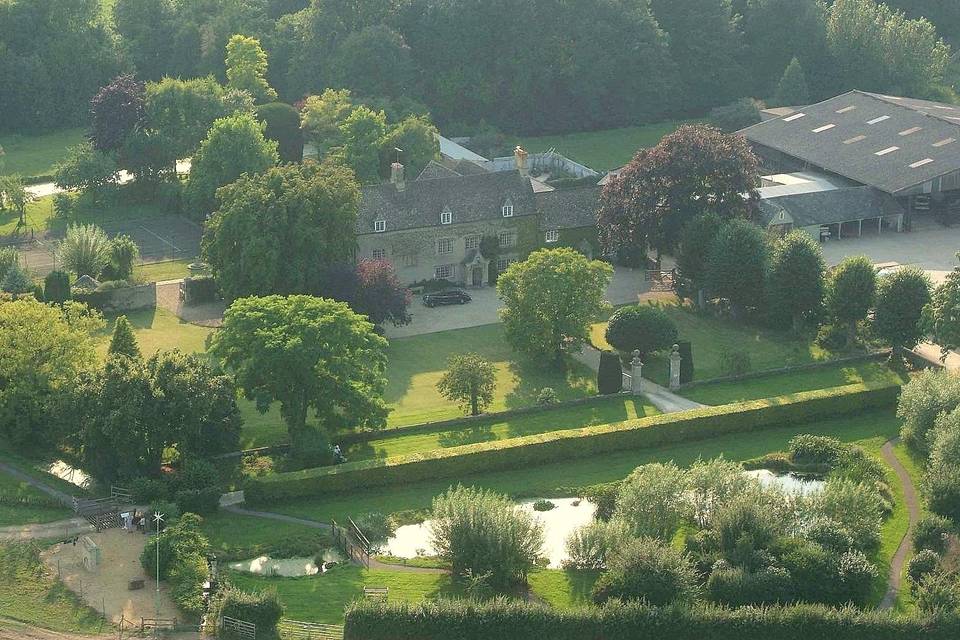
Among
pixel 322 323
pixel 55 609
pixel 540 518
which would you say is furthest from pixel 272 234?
pixel 55 609

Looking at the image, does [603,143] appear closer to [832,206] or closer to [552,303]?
[832,206]

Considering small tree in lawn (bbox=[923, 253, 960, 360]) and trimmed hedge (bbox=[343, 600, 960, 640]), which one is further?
small tree in lawn (bbox=[923, 253, 960, 360])

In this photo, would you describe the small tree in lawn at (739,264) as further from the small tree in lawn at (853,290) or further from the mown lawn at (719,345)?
the small tree in lawn at (853,290)

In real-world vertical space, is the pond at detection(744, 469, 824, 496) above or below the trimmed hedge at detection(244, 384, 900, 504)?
below

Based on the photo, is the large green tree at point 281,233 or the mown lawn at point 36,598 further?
the large green tree at point 281,233

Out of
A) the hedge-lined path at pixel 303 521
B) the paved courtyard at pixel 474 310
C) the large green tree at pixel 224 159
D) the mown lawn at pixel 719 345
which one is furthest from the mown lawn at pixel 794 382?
the large green tree at pixel 224 159

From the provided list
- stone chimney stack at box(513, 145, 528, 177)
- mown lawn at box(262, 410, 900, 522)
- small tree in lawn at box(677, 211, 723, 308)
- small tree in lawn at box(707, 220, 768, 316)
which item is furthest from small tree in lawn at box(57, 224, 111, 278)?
small tree in lawn at box(707, 220, 768, 316)

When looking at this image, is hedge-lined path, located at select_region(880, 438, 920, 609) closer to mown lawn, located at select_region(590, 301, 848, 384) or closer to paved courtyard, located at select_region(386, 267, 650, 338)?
mown lawn, located at select_region(590, 301, 848, 384)
